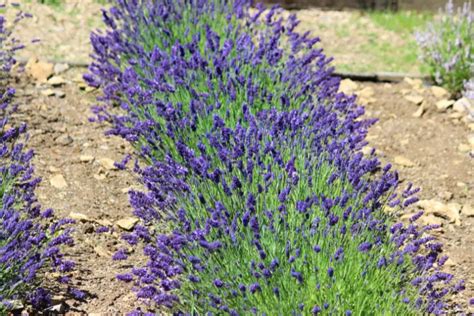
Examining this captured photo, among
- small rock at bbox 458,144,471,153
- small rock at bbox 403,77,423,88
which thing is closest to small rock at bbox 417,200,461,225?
small rock at bbox 458,144,471,153

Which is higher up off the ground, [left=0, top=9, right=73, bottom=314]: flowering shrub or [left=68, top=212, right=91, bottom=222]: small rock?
[left=0, top=9, right=73, bottom=314]: flowering shrub

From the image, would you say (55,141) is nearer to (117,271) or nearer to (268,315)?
(117,271)

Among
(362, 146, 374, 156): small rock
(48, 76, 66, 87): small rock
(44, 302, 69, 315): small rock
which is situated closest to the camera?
(44, 302, 69, 315): small rock

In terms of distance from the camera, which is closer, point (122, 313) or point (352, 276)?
point (352, 276)

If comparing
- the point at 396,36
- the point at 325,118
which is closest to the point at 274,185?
the point at 325,118

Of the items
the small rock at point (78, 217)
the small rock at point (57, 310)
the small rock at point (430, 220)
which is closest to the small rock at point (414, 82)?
the small rock at point (430, 220)

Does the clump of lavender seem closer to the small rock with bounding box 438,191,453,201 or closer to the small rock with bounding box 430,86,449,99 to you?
the small rock with bounding box 430,86,449,99
